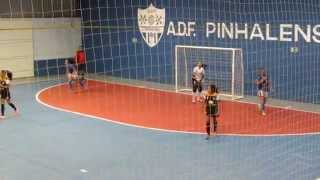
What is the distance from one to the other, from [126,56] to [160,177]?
1344 centimetres

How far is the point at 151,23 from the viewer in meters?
20.3

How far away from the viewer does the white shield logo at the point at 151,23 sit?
19938 millimetres

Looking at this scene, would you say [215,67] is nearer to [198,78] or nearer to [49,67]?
[198,78]

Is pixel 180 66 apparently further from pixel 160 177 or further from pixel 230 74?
pixel 160 177

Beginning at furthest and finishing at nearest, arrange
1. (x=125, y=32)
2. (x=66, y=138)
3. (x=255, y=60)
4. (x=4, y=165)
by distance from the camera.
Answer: (x=125, y=32), (x=255, y=60), (x=66, y=138), (x=4, y=165)

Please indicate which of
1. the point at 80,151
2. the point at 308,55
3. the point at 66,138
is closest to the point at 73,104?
the point at 66,138

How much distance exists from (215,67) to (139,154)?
27.4 feet

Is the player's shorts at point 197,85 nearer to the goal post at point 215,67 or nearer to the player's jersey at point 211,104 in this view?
the goal post at point 215,67

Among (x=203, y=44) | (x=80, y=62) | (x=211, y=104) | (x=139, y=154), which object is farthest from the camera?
(x=80, y=62)

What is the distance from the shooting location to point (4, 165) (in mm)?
9758

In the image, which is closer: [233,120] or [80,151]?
[80,151]

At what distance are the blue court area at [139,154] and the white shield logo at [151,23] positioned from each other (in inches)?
297

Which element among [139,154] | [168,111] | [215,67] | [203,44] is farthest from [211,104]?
[203,44]

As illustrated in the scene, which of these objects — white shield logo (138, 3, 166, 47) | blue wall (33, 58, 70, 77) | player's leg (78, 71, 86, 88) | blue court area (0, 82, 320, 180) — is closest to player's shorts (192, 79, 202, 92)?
blue court area (0, 82, 320, 180)
